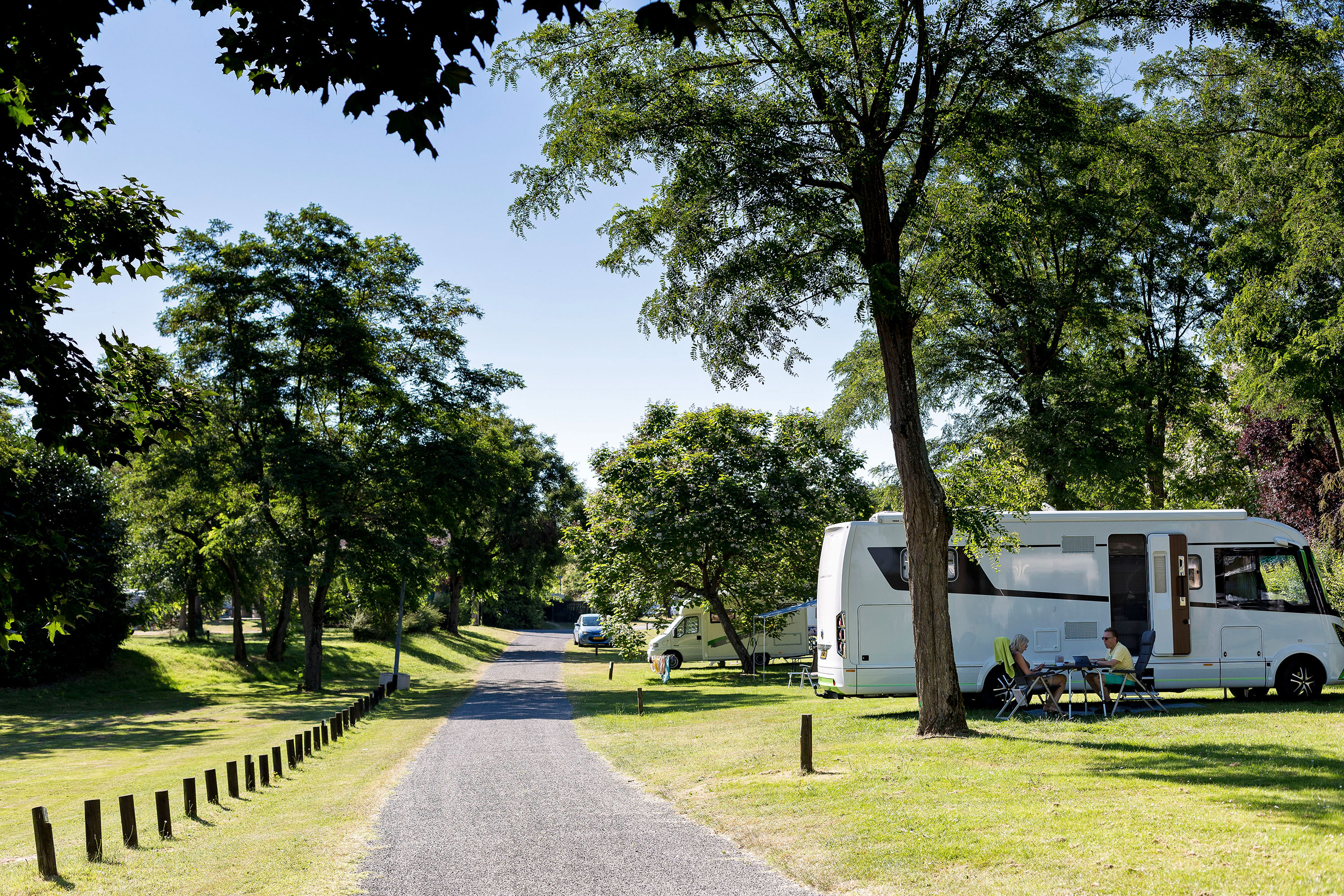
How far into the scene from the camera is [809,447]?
31.9 m

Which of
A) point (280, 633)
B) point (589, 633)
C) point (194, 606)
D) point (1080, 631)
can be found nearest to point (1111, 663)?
point (1080, 631)

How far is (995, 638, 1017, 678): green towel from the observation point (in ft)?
53.3

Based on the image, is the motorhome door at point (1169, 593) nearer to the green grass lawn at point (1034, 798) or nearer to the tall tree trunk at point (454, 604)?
the green grass lawn at point (1034, 798)

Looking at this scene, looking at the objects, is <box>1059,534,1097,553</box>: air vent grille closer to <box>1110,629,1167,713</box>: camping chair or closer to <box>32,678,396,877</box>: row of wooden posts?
<box>1110,629,1167,713</box>: camping chair

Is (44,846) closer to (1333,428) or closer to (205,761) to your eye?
(205,761)

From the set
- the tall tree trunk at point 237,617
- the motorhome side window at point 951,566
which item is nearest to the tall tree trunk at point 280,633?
the tall tree trunk at point 237,617

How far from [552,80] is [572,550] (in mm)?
20392

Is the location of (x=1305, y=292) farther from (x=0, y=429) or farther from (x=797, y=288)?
(x=0, y=429)

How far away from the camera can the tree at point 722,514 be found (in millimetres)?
30000

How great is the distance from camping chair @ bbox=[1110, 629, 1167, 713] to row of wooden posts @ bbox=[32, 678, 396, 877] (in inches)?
495

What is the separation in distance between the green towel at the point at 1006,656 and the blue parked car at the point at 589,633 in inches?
1397

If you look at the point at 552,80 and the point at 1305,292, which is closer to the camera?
the point at 552,80

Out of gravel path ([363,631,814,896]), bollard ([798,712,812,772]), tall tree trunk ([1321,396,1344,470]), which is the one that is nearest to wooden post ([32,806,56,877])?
gravel path ([363,631,814,896])

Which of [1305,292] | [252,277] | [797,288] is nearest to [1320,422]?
[1305,292]
